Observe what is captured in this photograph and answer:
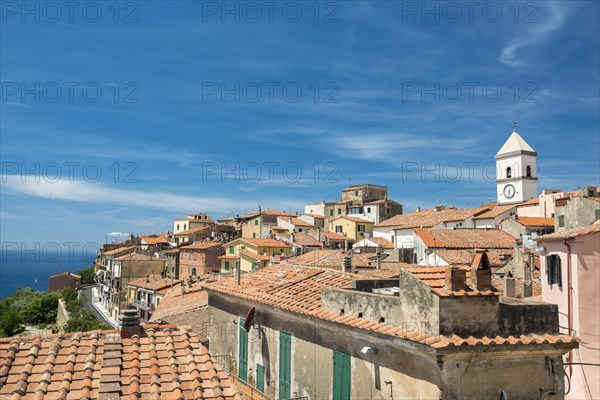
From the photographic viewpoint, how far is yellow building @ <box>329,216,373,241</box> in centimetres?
7312

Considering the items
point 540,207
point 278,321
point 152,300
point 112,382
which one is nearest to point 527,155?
point 540,207

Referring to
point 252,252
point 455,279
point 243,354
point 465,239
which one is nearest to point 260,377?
point 243,354

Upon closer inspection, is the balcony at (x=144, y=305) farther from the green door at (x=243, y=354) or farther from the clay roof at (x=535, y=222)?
the clay roof at (x=535, y=222)

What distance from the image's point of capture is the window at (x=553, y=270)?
18062mm

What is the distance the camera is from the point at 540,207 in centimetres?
6169

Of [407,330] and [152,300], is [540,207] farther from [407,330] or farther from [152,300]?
[407,330]

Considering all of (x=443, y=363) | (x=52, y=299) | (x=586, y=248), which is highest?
(x=586, y=248)

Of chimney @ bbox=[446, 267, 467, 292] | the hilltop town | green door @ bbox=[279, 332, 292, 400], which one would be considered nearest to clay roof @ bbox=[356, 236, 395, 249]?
the hilltop town

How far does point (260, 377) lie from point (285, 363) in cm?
179

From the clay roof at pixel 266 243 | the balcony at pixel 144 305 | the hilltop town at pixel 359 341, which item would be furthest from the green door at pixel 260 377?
the clay roof at pixel 266 243

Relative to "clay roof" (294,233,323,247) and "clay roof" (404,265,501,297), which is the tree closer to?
"clay roof" (294,233,323,247)

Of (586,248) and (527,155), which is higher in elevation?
(527,155)

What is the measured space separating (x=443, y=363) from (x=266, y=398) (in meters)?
7.68

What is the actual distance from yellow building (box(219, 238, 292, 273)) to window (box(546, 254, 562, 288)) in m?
35.6
